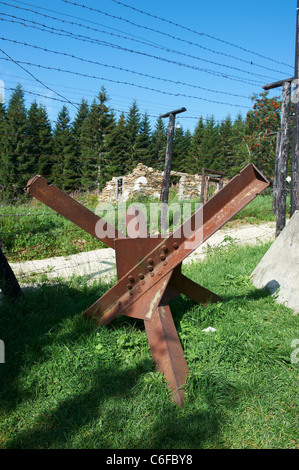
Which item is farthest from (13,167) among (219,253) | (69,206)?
(69,206)

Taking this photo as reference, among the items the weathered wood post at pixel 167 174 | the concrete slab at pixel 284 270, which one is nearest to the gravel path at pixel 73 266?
the weathered wood post at pixel 167 174

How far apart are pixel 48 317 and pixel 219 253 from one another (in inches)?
124

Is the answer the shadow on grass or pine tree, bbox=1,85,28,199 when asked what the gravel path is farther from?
pine tree, bbox=1,85,28,199

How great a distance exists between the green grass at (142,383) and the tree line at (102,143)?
15.1 metres

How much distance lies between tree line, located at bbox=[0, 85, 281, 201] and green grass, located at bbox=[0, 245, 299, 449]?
15142mm

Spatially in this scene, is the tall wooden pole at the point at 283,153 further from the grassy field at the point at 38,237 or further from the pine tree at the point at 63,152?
the pine tree at the point at 63,152

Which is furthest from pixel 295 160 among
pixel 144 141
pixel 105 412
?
pixel 144 141

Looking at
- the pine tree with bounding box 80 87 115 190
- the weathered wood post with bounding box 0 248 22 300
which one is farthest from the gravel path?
the pine tree with bounding box 80 87 115 190

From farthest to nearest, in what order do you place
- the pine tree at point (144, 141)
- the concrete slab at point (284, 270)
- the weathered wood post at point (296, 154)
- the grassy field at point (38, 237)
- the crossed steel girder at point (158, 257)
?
the pine tree at point (144, 141) < the grassy field at point (38, 237) < the weathered wood post at point (296, 154) < the concrete slab at point (284, 270) < the crossed steel girder at point (158, 257)

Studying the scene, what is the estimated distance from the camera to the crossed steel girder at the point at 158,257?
1.88 meters

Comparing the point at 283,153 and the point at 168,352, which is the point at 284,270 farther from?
the point at 283,153

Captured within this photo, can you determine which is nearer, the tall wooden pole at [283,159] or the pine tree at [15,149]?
the tall wooden pole at [283,159]

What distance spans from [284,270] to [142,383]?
1.90 metres

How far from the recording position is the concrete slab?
2883 millimetres
